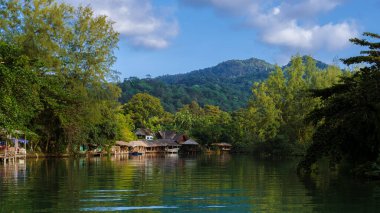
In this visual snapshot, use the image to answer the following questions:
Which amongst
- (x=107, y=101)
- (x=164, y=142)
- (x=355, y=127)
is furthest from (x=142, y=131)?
(x=355, y=127)

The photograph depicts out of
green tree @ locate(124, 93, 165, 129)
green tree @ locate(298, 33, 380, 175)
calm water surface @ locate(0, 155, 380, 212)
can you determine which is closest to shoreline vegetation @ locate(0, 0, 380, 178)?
green tree @ locate(298, 33, 380, 175)

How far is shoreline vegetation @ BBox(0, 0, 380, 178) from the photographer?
2238cm

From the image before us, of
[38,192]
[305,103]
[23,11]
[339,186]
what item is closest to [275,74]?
[305,103]

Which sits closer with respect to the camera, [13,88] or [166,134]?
[13,88]

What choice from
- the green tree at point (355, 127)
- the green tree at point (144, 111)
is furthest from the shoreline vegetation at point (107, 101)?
the green tree at point (144, 111)

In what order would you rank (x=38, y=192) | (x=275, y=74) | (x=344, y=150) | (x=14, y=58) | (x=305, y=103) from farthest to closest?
(x=275, y=74)
(x=305, y=103)
(x=14, y=58)
(x=344, y=150)
(x=38, y=192)

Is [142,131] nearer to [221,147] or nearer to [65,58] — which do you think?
[221,147]

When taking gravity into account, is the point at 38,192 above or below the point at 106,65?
below

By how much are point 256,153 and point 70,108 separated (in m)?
33.8

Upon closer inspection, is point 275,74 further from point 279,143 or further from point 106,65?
point 106,65

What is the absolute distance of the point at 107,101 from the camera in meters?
49.7

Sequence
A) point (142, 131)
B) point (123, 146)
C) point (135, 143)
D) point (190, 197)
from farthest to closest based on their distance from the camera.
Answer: point (142, 131), point (123, 146), point (135, 143), point (190, 197)

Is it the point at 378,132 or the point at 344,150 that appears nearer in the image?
the point at 378,132

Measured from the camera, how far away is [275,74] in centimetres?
6675
